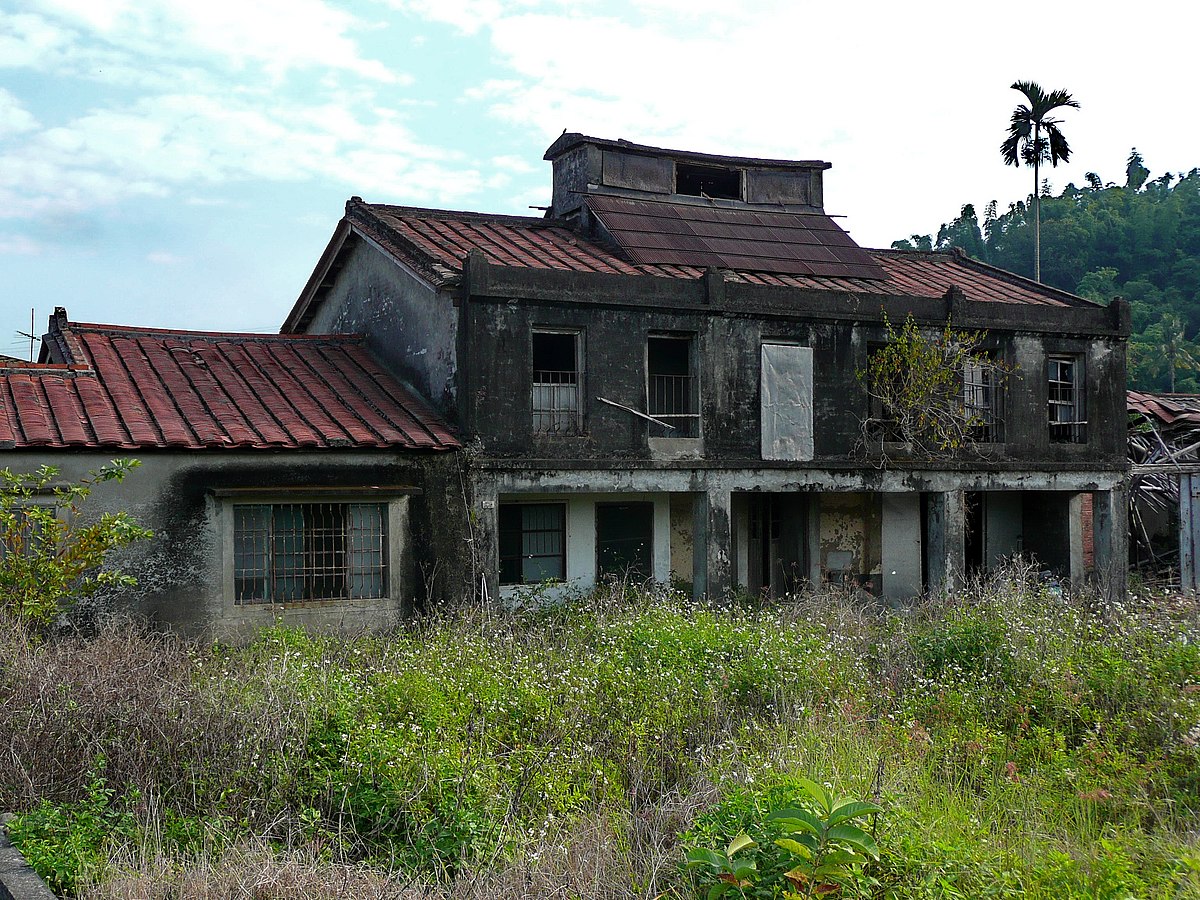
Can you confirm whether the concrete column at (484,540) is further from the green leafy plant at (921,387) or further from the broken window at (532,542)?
the green leafy plant at (921,387)

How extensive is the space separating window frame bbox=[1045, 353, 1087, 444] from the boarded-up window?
17.3ft

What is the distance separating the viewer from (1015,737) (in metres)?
8.80

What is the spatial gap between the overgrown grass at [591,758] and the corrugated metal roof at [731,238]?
305 inches

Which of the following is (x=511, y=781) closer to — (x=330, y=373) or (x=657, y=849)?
(x=657, y=849)

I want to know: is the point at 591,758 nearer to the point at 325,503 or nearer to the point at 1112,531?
the point at 325,503

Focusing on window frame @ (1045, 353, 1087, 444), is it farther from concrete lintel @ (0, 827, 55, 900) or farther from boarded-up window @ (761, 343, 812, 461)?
concrete lintel @ (0, 827, 55, 900)

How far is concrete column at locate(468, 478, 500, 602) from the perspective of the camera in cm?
1376

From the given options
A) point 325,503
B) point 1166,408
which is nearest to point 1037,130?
point 1166,408

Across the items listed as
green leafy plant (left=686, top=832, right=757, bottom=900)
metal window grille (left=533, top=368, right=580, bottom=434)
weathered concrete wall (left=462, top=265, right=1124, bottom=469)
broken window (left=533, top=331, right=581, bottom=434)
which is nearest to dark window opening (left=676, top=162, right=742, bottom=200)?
weathered concrete wall (left=462, top=265, right=1124, bottom=469)

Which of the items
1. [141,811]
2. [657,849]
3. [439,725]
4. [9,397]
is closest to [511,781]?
[439,725]

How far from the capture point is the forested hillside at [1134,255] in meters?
44.3

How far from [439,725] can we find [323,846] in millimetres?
1512

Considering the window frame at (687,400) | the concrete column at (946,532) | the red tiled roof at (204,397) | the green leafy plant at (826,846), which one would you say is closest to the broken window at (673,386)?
the window frame at (687,400)

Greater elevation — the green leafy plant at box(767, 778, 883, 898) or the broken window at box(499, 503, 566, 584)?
the broken window at box(499, 503, 566, 584)
